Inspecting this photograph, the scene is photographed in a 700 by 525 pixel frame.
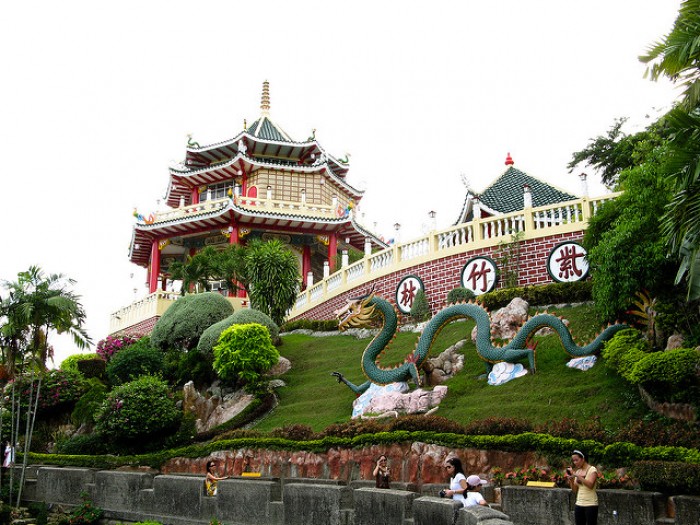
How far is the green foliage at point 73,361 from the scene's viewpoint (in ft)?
78.1

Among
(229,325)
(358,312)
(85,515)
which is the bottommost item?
(85,515)

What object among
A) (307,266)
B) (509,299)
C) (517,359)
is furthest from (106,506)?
(307,266)

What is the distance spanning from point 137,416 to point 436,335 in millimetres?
7532

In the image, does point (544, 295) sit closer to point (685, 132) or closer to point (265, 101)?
point (685, 132)

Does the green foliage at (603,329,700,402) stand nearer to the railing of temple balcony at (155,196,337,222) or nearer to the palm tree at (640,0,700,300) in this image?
the palm tree at (640,0,700,300)

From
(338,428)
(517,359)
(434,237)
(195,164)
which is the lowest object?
(338,428)

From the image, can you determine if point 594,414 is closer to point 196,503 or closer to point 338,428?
point 338,428

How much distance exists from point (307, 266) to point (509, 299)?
2010cm

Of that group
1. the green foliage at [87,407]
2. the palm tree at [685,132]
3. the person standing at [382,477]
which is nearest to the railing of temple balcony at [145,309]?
the green foliage at [87,407]

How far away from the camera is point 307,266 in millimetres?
37562

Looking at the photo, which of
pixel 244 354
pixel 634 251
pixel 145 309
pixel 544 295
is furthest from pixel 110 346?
pixel 634 251

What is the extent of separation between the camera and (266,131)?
1608 inches

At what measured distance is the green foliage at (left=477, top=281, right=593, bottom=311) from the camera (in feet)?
58.8

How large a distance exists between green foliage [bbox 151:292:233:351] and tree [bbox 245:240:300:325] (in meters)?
1.21
